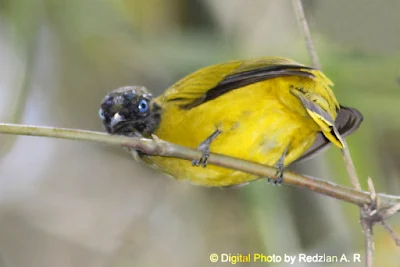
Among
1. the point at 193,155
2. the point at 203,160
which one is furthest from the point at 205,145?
the point at 193,155

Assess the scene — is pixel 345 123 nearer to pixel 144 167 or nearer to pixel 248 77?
pixel 248 77

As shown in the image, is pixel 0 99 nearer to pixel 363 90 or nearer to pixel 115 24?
pixel 115 24

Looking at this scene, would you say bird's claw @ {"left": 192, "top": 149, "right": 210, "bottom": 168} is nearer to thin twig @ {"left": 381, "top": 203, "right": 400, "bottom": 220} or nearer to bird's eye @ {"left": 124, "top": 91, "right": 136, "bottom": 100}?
bird's eye @ {"left": 124, "top": 91, "right": 136, "bottom": 100}

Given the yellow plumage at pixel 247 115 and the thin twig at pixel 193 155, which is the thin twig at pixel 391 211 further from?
the yellow plumage at pixel 247 115

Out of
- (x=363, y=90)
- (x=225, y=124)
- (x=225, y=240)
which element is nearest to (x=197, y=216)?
(x=225, y=240)

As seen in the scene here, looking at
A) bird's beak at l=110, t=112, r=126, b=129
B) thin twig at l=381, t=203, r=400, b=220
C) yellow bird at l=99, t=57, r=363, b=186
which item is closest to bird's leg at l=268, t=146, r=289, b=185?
yellow bird at l=99, t=57, r=363, b=186

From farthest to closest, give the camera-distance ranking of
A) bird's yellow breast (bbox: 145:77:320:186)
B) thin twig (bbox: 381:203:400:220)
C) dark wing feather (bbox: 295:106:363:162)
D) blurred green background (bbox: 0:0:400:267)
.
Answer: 1. blurred green background (bbox: 0:0:400:267)
2. dark wing feather (bbox: 295:106:363:162)
3. bird's yellow breast (bbox: 145:77:320:186)
4. thin twig (bbox: 381:203:400:220)

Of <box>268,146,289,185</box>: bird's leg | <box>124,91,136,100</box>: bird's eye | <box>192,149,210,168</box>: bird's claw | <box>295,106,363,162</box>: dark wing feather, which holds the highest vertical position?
<box>295,106,363,162</box>: dark wing feather

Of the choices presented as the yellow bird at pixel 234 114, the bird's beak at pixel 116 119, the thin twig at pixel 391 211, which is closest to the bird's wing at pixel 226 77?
the yellow bird at pixel 234 114
